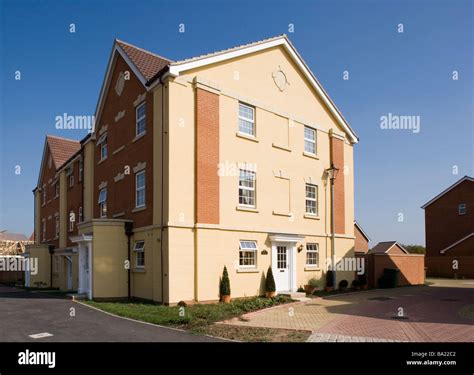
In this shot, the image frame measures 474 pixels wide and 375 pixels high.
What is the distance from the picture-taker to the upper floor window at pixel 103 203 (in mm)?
24562

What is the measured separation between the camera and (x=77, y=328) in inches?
503

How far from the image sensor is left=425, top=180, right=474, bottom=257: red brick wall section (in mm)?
44344

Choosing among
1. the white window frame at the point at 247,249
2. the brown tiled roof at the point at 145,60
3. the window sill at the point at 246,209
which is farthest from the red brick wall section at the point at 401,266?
the brown tiled roof at the point at 145,60

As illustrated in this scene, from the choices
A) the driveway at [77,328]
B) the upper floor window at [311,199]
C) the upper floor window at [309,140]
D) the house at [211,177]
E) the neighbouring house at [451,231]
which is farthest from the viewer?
the neighbouring house at [451,231]

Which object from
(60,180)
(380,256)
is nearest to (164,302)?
(380,256)

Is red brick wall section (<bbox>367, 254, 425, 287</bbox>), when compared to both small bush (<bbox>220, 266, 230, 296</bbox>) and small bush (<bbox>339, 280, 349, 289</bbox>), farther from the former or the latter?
small bush (<bbox>220, 266, 230, 296</bbox>)

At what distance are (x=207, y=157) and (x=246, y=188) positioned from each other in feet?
9.05

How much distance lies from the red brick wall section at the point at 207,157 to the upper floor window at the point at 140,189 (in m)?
3.04

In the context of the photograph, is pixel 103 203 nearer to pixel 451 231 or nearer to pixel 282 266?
pixel 282 266

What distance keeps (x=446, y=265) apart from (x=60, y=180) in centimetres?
3500

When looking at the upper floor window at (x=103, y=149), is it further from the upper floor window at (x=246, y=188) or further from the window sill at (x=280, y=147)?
the window sill at (x=280, y=147)

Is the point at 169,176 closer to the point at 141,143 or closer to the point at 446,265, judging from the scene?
the point at 141,143

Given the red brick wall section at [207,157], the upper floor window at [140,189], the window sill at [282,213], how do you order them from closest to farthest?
the red brick wall section at [207,157], the upper floor window at [140,189], the window sill at [282,213]

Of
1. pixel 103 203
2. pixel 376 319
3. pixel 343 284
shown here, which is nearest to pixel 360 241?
pixel 343 284
